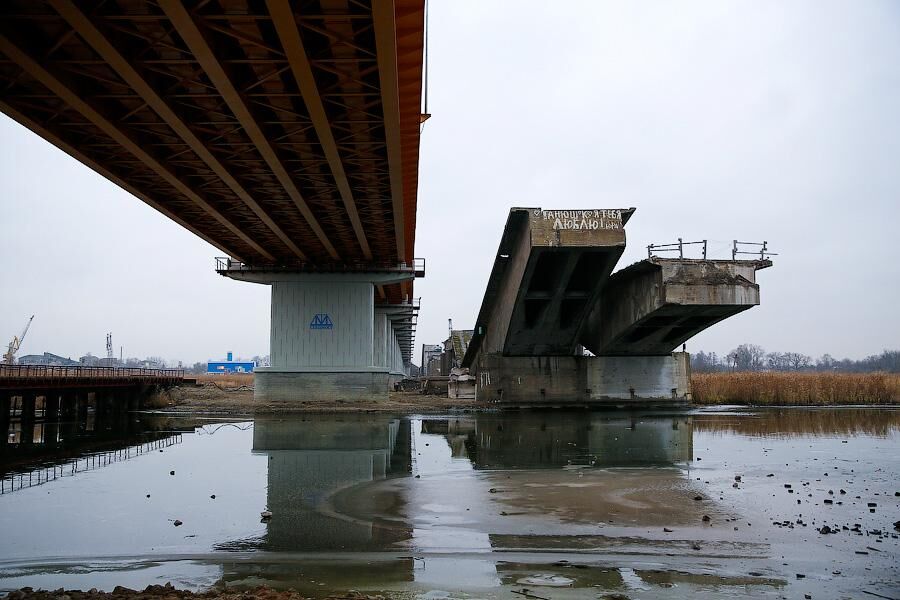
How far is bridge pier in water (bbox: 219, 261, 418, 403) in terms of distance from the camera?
123 ft

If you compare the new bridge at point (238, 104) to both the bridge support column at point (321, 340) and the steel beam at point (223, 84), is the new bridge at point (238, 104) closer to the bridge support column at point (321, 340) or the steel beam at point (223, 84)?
the steel beam at point (223, 84)

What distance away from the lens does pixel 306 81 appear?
14703mm

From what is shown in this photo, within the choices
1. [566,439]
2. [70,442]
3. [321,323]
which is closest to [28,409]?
[70,442]

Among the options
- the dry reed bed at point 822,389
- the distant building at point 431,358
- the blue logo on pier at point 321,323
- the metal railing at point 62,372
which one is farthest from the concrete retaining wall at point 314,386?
the distant building at point 431,358

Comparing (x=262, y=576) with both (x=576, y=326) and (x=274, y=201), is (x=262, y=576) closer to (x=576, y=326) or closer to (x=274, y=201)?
(x=274, y=201)

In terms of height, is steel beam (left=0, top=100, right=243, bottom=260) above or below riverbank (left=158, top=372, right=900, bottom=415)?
above

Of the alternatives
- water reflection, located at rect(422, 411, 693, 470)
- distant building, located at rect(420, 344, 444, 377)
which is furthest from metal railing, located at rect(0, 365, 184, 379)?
distant building, located at rect(420, 344, 444, 377)

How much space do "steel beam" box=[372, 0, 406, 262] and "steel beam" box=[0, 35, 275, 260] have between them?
22.4ft

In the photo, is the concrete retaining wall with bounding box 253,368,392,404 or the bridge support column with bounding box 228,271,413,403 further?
the bridge support column with bounding box 228,271,413,403

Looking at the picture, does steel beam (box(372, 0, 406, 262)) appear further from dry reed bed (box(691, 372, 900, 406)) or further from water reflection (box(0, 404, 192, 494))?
dry reed bed (box(691, 372, 900, 406))

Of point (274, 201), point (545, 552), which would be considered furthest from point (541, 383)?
point (545, 552)

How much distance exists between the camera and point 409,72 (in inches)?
610

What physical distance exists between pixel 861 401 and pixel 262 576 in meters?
40.8

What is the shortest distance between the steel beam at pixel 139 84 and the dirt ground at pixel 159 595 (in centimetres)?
969
